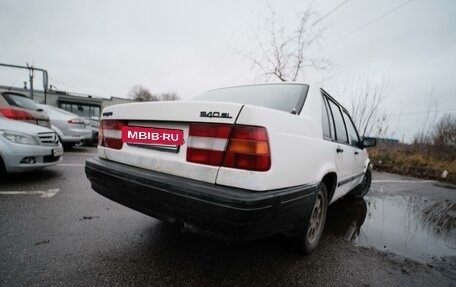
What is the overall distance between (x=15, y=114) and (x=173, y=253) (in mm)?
4085

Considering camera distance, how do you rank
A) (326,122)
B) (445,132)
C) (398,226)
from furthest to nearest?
(445,132)
(398,226)
(326,122)

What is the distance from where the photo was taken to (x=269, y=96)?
2127 millimetres

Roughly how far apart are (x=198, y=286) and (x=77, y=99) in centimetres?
3372

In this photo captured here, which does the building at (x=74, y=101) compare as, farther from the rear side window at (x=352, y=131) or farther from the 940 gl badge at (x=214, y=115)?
the 940 gl badge at (x=214, y=115)

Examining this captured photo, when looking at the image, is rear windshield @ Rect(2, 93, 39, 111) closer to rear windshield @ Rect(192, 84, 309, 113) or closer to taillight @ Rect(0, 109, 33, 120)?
taillight @ Rect(0, 109, 33, 120)

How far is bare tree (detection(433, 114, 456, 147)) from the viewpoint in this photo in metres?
14.3

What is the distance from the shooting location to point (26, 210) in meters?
2.52

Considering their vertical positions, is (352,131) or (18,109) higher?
(18,109)

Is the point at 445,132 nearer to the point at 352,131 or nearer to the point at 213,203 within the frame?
the point at 352,131

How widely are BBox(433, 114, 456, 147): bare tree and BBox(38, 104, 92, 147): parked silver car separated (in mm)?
18798

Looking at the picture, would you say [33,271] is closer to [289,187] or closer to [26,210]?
[26,210]

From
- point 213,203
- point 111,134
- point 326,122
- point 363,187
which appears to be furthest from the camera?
point 363,187

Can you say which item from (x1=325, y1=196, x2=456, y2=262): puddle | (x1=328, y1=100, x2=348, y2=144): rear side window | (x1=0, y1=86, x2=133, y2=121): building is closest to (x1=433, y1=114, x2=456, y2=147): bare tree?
(x1=325, y1=196, x2=456, y2=262): puddle

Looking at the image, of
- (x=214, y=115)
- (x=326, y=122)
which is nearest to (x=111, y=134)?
(x=214, y=115)
